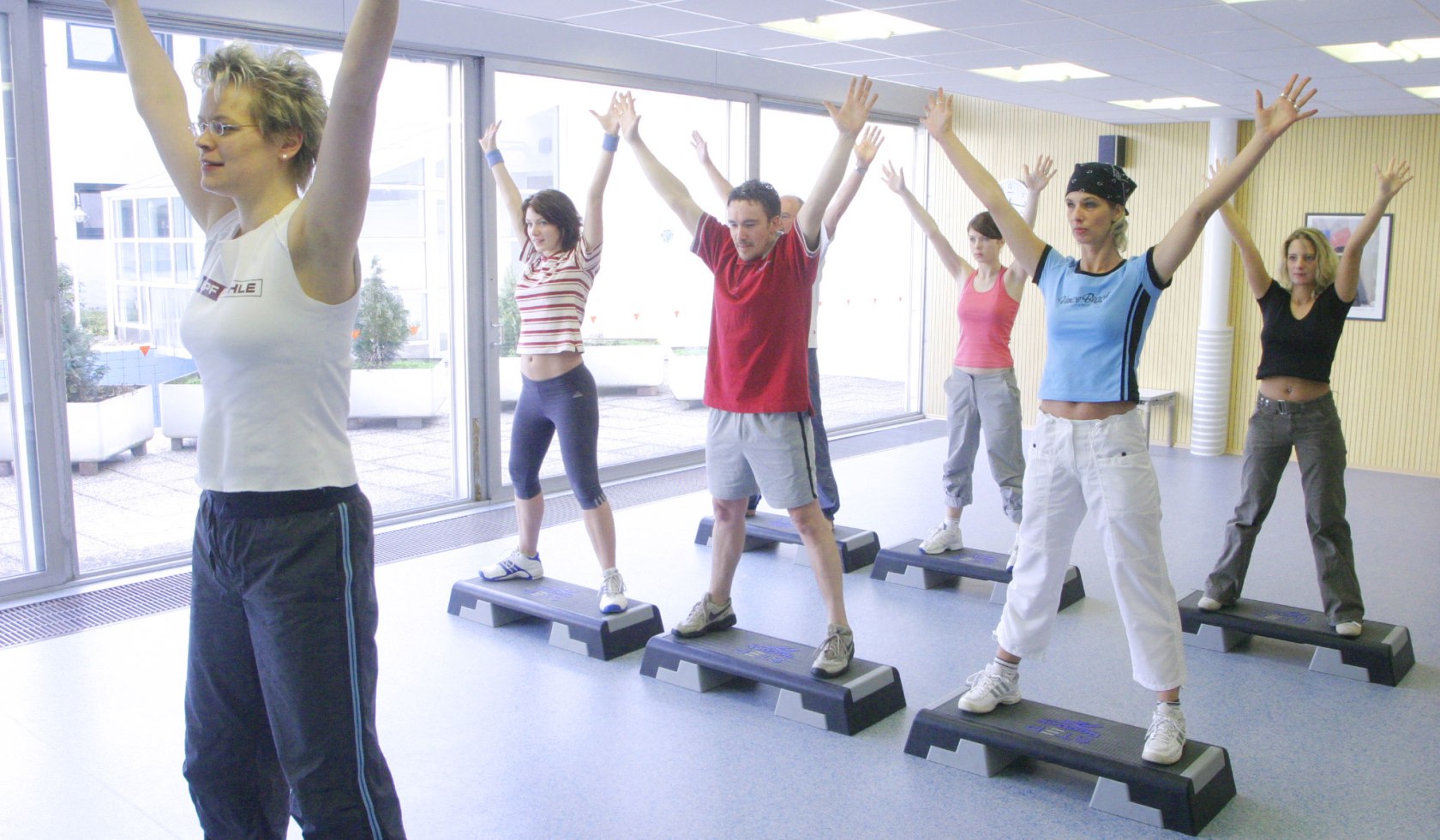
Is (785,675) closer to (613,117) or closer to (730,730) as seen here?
(730,730)

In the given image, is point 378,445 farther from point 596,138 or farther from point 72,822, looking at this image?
point 72,822

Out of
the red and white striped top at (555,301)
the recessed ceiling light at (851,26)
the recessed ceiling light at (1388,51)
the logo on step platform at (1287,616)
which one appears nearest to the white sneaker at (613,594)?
the red and white striped top at (555,301)

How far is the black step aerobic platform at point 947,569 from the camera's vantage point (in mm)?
4785

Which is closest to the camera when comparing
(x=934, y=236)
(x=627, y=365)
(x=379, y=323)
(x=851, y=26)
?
(x=934, y=236)

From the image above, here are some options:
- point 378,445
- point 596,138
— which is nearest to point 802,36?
point 596,138

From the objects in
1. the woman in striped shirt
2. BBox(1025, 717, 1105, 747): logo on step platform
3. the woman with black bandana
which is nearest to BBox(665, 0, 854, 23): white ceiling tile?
the woman in striped shirt

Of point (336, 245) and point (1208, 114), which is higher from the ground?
point (1208, 114)

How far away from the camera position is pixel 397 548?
5555 mm

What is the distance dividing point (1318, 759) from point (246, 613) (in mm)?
3047

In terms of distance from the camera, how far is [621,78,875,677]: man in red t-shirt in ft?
11.3

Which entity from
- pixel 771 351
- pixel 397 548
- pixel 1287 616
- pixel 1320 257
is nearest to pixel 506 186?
pixel 771 351

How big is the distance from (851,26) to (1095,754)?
387 cm

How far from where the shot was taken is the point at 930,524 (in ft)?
20.3

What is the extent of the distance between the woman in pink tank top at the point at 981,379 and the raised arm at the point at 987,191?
1.69m
